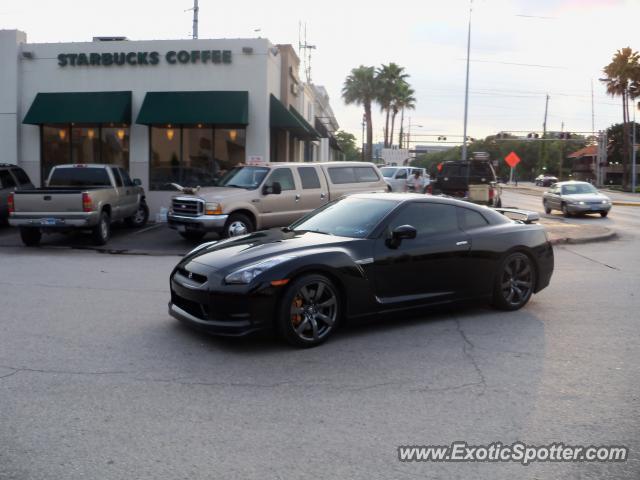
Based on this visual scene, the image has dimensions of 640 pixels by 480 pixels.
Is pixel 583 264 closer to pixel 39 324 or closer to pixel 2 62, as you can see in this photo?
pixel 39 324

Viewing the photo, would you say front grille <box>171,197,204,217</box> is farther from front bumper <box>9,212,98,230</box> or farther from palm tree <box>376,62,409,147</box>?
palm tree <box>376,62,409,147</box>

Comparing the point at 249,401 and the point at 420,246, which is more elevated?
the point at 420,246

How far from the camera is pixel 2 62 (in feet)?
69.0

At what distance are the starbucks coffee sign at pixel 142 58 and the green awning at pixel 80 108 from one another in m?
1.01

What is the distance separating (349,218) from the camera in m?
7.05

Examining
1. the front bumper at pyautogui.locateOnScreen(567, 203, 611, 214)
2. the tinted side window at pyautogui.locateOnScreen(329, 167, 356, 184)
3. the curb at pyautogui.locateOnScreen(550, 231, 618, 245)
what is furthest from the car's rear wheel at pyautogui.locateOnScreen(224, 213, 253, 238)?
the front bumper at pyautogui.locateOnScreen(567, 203, 611, 214)

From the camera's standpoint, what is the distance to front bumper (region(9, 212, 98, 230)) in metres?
13.7

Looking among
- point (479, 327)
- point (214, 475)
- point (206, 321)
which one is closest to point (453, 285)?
point (479, 327)

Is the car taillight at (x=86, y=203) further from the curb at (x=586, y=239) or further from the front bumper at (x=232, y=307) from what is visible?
the curb at (x=586, y=239)

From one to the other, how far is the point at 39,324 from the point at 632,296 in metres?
7.60

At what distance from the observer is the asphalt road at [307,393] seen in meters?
3.67

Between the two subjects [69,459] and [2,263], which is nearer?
[69,459]

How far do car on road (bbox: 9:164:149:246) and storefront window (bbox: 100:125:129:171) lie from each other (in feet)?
17.1

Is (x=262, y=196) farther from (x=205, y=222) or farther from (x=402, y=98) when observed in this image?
(x=402, y=98)
